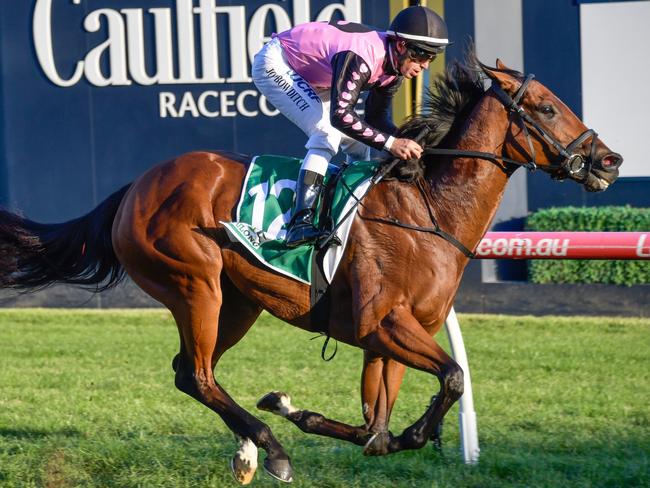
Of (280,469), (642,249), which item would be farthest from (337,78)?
(642,249)

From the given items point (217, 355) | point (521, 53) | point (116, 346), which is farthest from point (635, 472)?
point (521, 53)

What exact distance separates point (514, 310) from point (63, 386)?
183 inches

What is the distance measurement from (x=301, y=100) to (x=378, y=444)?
1577 mm

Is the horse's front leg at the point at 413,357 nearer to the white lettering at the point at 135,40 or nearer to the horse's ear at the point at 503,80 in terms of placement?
the horse's ear at the point at 503,80

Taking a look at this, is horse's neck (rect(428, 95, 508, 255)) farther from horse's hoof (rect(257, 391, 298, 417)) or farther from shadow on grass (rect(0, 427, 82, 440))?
shadow on grass (rect(0, 427, 82, 440))

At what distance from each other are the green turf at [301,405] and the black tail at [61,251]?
2.63ft

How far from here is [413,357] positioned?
447 centimetres

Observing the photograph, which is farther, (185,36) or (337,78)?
(185,36)

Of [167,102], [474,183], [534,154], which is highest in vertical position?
[167,102]

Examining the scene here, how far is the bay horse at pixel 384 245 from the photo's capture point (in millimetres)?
4598

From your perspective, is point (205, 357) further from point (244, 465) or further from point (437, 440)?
point (437, 440)

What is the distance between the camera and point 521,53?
10.5 m

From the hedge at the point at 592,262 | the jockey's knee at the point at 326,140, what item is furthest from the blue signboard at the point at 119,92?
the jockey's knee at the point at 326,140

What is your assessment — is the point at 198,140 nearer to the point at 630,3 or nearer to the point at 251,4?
the point at 251,4
